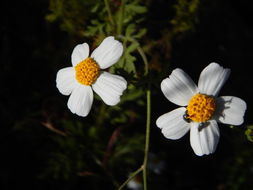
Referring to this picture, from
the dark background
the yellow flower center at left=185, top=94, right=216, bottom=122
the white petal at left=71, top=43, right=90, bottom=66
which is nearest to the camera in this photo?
the yellow flower center at left=185, top=94, right=216, bottom=122

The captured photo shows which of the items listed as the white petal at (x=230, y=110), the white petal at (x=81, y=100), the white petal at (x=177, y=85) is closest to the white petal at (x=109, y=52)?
the white petal at (x=81, y=100)

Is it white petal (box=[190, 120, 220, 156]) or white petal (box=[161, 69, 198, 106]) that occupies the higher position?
white petal (box=[161, 69, 198, 106])

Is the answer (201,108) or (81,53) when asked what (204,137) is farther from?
(81,53)

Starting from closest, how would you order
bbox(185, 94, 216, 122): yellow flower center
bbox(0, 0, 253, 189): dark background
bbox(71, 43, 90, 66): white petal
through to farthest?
bbox(185, 94, 216, 122): yellow flower center
bbox(71, 43, 90, 66): white petal
bbox(0, 0, 253, 189): dark background

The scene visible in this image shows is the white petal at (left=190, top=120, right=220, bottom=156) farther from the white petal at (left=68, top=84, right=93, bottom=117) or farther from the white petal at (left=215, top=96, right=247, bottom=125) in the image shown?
the white petal at (left=68, top=84, right=93, bottom=117)

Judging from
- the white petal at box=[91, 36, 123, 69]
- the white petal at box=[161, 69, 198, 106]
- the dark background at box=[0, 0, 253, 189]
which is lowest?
the dark background at box=[0, 0, 253, 189]

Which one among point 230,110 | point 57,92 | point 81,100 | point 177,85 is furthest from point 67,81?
point 57,92

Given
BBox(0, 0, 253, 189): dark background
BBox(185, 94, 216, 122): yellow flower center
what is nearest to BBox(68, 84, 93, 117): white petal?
BBox(185, 94, 216, 122): yellow flower center

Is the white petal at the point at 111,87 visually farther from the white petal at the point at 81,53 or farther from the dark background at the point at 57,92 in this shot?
the dark background at the point at 57,92
